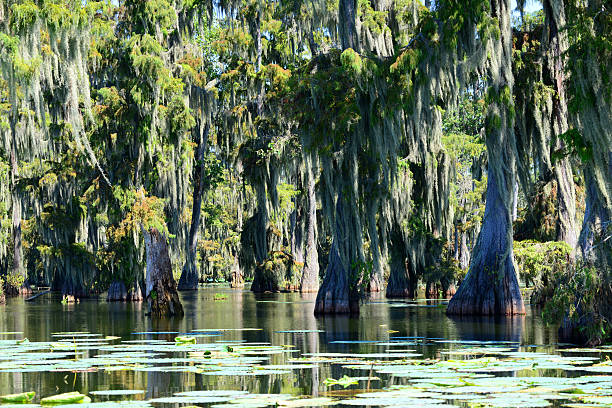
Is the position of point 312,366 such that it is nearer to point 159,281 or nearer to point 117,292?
point 159,281

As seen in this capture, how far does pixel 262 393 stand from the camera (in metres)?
7.92

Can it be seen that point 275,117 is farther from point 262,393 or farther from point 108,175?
point 262,393

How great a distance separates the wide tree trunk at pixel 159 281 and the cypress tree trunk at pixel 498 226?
7.25 metres

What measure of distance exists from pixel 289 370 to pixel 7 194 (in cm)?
2916

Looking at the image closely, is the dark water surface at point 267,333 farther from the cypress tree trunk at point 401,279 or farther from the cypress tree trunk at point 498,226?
the cypress tree trunk at point 401,279

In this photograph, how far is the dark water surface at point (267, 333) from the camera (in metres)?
8.61

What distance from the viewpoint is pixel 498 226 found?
67.7ft

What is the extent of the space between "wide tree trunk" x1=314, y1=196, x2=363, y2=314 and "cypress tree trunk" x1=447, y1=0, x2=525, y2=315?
8.29ft

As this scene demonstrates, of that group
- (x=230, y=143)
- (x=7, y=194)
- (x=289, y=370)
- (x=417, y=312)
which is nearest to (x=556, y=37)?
(x=417, y=312)

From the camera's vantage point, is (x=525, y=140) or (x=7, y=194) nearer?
(x=525, y=140)

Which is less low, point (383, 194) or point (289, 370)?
point (383, 194)

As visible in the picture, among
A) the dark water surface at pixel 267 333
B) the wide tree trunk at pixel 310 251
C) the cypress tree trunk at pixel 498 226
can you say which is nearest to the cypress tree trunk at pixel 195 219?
the wide tree trunk at pixel 310 251

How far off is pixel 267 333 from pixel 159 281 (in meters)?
7.57

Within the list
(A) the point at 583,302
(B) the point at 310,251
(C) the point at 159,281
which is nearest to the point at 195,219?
(B) the point at 310,251
